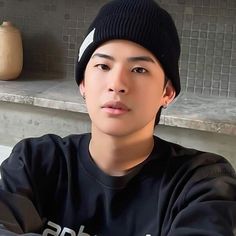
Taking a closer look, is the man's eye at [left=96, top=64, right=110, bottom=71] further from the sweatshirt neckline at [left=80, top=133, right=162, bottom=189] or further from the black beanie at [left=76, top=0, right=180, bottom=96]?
the sweatshirt neckline at [left=80, top=133, right=162, bottom=189]

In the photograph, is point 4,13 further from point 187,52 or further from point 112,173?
point 112,173

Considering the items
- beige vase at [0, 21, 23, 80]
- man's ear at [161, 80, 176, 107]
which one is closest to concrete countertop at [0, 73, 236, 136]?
beige vase at [0, 21, 23, 80]

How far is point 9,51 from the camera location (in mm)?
2031

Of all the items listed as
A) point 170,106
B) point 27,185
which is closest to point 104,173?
point 27,185

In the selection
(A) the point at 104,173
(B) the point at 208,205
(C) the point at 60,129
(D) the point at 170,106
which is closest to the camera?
(B) the point at 208,205

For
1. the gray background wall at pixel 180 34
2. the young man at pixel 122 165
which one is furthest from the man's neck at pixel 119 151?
the gray background wall at pixel 180 34

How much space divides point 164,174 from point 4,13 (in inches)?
58.1

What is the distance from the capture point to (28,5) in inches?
85.0

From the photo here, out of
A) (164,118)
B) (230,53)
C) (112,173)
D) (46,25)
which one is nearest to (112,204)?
(112,173)

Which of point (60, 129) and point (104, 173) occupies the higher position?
point (104, 173)

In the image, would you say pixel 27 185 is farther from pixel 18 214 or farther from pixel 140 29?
pixel 140 29

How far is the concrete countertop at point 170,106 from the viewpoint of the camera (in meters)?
1.69

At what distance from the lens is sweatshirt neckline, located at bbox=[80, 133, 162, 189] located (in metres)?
0.92

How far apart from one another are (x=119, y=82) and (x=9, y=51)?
4.15 ft
